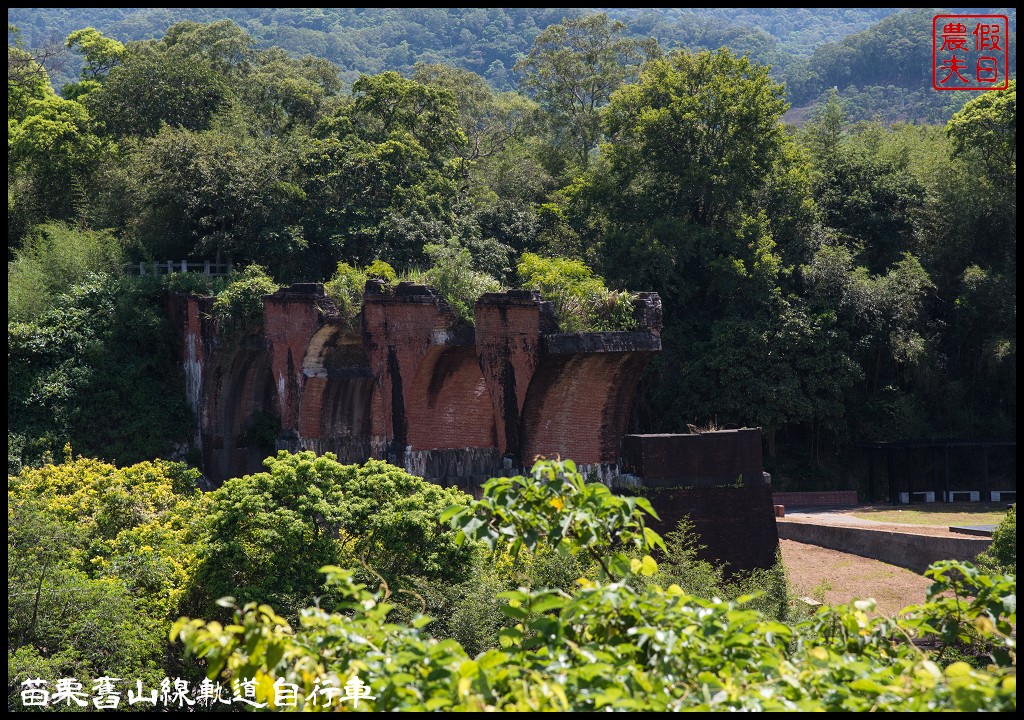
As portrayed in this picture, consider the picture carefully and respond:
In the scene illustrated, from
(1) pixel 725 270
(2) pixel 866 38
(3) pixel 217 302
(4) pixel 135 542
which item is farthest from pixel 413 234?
(2) pixel 866 38

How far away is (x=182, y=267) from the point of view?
84.6 feet

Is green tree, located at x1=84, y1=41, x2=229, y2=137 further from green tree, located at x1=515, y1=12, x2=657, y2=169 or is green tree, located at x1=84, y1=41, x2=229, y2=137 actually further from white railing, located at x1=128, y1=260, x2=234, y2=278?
green tree, located at x1=515, y1=12, x2=657, y2=169

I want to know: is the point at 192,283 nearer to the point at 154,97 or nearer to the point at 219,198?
the point at 219,198

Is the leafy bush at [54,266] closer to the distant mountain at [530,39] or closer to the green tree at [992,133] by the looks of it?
the green tree at [992,133]

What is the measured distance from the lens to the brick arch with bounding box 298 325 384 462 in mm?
21016

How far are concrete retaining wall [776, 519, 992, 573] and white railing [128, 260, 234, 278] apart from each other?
12736mm

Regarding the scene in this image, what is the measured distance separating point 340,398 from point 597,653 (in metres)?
17.1

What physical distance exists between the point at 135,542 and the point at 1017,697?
11.8 metres

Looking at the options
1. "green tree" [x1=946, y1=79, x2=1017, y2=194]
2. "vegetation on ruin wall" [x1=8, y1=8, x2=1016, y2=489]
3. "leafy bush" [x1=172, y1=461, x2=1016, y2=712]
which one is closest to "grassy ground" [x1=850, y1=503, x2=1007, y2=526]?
"vegetation on ruin wall" [x1=8, y1=8, x2=1016, y2=489]

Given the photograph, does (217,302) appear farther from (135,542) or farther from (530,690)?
(530,690)

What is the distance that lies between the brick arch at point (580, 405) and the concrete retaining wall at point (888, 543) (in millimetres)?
5051

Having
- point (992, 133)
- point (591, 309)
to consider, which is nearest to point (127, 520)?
point (591, 309)

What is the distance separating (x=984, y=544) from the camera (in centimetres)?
1759

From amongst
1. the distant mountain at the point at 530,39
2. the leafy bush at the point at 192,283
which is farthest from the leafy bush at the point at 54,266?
the distant mountain at the point at 530,39
